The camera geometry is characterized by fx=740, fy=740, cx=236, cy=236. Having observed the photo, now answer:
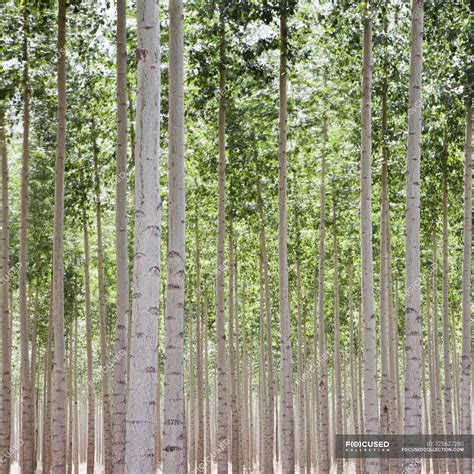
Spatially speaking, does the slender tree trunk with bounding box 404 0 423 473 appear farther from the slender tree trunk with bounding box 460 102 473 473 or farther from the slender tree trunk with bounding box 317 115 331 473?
the slender tree trunk with bounding box 317 115 331 473

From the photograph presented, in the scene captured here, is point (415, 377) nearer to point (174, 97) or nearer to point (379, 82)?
point (174, 97)

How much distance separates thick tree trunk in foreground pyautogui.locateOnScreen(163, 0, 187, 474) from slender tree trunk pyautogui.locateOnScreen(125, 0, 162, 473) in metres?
1.79

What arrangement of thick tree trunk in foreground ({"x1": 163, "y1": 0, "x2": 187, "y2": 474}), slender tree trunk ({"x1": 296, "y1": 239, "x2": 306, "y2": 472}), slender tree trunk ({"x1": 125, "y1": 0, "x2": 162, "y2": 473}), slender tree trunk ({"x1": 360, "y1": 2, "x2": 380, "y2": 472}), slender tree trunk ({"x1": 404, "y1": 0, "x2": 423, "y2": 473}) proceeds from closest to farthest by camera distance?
slender tree trunk ({"x1": 125, "y1": 0, "x2": 162, "y2": 473}) < thick tree trunk in foreground ({"x1": 163, "y1": 0, "x2": 187, "y2": 474}) < slender tree trunk ({"x1": 404, "y1": 0, "x2": 423, "y2": 473}) < slender tree trunk ({"x1": 360, "y1": 2, "x2": 380, "y2": 472}) < slender tree trunk ({"x1": 296, "y1": 239, "x2": 306, "y2": 472})

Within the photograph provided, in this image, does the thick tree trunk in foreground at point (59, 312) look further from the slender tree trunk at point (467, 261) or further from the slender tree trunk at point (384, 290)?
the slender tree trunk at point (467, 261)

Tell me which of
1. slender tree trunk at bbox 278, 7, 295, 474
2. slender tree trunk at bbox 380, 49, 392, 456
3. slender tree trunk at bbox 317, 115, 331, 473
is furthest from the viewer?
slender tree trunk at bbox 317, 115, 331, 473

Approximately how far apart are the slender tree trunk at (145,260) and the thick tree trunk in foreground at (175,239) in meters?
1.79

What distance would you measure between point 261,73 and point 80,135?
16.5 feet

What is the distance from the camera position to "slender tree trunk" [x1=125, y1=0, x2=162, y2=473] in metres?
5.55

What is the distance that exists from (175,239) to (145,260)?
2116 millimetres

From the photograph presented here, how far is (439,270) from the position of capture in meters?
23.5

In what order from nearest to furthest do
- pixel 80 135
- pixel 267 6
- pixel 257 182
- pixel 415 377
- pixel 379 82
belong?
1. pixel 415 377
2. pixel 267 6
3. pixel 379 82
4. pixel 80 135
5. pixel 257 182

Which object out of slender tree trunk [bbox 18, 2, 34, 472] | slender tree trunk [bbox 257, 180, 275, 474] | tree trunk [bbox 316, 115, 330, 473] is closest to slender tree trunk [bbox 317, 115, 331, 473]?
tree trunk [bbox 316, 115, 330, 473]

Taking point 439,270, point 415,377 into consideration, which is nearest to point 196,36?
point 415,377

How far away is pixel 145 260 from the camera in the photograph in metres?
5.66
